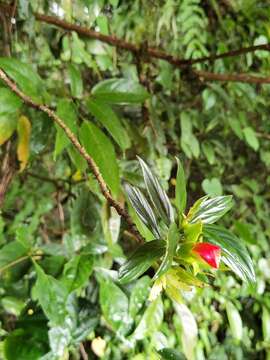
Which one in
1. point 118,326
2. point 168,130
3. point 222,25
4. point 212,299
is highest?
point 222,25

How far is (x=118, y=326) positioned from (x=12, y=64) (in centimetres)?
42

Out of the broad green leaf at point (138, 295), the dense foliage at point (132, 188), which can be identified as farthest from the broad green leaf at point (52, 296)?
the broad green leaf at point (138, 295)

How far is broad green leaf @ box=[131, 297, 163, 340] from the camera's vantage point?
0.72 meters

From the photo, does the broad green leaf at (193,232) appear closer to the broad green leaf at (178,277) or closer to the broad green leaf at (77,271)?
the broad green leaf at (178,277)

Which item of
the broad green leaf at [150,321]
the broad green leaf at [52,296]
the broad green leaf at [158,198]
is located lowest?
the broad green leaf at [150,321]

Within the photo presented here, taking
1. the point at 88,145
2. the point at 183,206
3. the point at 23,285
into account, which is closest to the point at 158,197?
the point at 183,206

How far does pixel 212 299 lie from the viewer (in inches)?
53.1

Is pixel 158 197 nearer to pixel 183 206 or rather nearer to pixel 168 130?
pixel 183 206

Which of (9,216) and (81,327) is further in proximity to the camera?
(9,216)

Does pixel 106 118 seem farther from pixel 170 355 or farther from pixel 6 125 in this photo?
pixel 170 355

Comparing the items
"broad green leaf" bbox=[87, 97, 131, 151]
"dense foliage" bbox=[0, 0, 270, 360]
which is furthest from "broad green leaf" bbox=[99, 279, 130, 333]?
"broad green leaf" bbox=[87, 97, 131, 151]

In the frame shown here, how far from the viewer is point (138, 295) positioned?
73 centimetres

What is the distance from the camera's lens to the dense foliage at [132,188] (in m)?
0.42

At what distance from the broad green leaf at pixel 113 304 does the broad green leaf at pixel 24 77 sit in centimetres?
30
